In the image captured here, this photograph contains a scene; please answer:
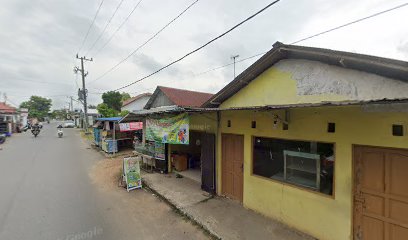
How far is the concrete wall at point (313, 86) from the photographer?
407 cm

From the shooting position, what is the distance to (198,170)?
438 inches

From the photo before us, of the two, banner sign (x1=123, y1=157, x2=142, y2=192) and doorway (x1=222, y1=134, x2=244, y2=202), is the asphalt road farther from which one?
doorway (x1=222, y1=134, x2=244, y2=202)

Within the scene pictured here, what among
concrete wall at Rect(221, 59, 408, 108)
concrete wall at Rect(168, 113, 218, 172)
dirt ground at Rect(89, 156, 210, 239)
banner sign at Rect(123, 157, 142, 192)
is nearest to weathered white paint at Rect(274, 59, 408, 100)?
concrete wall at Rect(221, 59, 408, 108)

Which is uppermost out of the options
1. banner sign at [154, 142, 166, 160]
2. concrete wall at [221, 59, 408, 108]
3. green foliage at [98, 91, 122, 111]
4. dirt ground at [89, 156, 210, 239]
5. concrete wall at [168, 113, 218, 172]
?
green foliage at [98, 91, 122, 111]

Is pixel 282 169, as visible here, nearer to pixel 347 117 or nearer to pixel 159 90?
pixel 347 117

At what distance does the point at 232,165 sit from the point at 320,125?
3.38 meters

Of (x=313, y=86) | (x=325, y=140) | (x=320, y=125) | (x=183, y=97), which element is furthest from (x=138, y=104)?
(x=325, y=140)

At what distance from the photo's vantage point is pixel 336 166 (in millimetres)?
4742

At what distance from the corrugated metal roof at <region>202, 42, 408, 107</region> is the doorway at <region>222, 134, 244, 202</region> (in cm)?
150

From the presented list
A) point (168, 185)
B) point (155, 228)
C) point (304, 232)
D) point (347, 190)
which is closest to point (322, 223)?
point (304, 232)

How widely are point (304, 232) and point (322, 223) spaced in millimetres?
596

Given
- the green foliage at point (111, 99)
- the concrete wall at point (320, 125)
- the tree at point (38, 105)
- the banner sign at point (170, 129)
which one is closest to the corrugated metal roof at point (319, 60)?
the concrete wall at point (320, 125)

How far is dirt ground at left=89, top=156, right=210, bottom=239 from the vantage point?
18.2 ft

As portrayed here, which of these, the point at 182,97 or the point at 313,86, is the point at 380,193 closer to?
the point at 313,86
